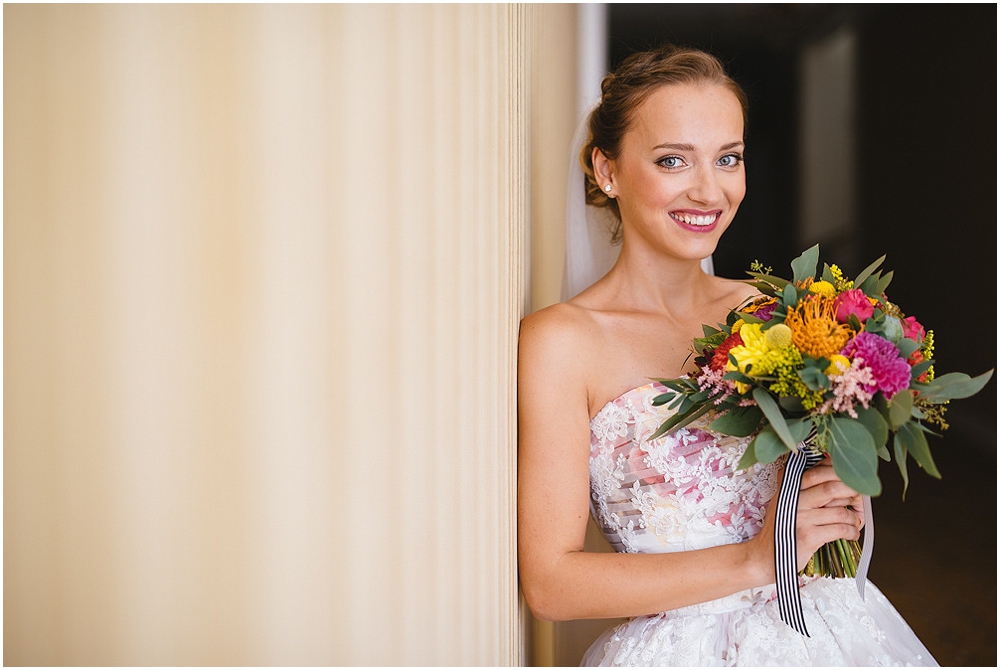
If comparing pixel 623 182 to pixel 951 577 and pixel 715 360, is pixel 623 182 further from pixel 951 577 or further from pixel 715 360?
pixel 951 577

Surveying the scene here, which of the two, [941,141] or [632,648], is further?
[941,141]

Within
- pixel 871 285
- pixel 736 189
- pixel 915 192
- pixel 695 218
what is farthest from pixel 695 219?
pixel 915 192

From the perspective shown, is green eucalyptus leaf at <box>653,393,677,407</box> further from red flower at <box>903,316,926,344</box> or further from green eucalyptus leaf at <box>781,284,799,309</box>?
red flower at <box>903,316,926,344</box>

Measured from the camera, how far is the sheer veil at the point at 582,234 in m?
1.76

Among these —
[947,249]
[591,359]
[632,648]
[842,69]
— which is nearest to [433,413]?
[591,359]

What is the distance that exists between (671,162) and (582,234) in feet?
1.13

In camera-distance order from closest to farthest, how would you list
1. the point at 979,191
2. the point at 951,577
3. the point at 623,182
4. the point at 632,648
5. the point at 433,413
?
the point at 433,413 < the point at 632,648 < the point at 623,182 < the point at 951,577 < the point at 979,191

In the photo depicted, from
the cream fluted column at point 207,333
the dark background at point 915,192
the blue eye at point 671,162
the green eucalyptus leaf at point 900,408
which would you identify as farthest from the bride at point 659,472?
the dark background at point 915,192

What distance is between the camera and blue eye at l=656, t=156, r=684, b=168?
150 cm

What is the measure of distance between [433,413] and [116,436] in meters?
0.34

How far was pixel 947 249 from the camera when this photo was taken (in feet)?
14.6

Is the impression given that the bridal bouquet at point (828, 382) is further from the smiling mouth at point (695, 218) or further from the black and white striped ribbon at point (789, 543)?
the smiling mouth at point (695, 218)

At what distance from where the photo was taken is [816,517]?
1.24 m

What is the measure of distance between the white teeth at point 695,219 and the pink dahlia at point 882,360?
0.51 metres
